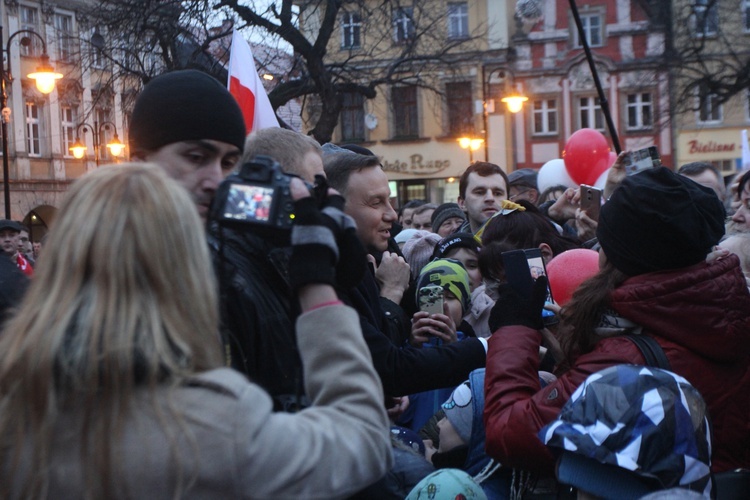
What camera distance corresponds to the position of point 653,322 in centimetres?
259

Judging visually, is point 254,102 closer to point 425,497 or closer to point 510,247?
point 510,247

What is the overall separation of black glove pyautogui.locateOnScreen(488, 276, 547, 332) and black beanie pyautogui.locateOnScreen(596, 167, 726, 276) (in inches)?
Answer: 9.9

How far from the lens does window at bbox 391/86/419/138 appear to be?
37.1m

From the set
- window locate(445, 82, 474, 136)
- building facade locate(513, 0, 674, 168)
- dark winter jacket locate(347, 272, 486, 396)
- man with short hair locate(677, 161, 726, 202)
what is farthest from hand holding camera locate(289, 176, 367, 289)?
building facade locate(513, 0, 674, 168)

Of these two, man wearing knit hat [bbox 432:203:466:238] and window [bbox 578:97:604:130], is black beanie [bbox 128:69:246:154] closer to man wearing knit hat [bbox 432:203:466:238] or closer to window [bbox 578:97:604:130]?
man wearing knit hat [bbox 432:203:466:238]

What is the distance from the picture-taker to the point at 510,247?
4.36m

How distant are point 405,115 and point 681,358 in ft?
116

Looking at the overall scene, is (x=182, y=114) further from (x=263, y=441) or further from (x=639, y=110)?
(x=639, y=110)

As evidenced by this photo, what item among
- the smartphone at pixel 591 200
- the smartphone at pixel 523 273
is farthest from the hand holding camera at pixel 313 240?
the smartphone at pixel 591 200

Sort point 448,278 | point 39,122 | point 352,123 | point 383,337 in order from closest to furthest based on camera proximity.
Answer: point 383,337 < point 448,278 < point 39,122 < point 352,123

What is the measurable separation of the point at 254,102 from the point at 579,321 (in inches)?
108

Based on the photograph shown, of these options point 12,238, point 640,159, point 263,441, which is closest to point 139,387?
point 263,441

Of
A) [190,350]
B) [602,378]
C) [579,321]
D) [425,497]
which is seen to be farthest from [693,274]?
[190,350]

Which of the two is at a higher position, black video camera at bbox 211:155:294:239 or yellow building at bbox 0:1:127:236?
yellow building at bbox 0:1:127:236
